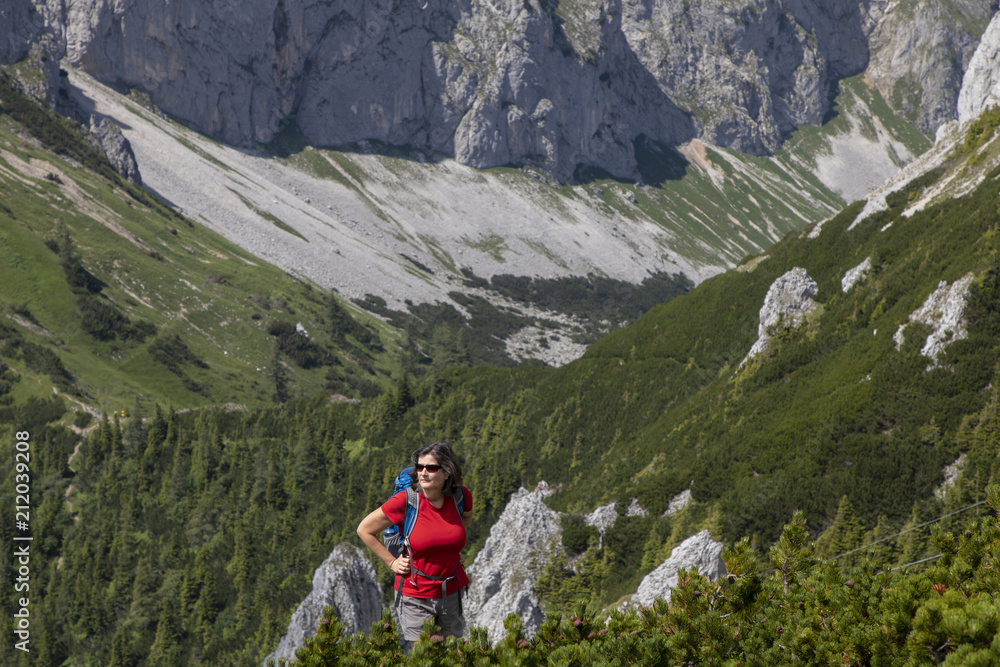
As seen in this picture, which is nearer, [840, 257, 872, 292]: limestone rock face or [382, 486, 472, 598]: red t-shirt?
[382, 486, 472, 598]: red t-shirt

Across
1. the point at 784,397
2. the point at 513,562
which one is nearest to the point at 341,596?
the point at 513,562

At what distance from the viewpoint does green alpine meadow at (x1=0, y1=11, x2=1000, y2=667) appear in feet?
36.5

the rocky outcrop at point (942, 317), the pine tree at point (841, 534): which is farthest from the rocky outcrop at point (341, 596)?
the rocky outcrop at point (942, 317)

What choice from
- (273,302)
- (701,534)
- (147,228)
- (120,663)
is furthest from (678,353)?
(147,228)

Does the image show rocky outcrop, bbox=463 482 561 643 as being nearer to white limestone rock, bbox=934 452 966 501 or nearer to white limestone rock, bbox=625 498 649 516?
white limestone rock, bbox=625 498 649 516

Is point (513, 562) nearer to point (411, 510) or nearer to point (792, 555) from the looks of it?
point (792, 555)

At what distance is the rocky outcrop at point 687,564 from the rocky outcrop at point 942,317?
14.6 metres

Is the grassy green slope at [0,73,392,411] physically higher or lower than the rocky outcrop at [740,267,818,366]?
lower

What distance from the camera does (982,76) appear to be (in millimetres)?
63594

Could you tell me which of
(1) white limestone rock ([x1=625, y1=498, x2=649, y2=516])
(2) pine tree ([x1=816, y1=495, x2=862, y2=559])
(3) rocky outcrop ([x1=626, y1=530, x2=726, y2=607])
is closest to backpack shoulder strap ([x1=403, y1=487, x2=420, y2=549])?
(3) rocky outcrop ([x1=626, y1=530, x2=726, y2=607])

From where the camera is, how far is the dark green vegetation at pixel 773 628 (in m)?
8.56

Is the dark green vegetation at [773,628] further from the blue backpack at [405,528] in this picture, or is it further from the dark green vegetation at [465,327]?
the dark green vegetation at [465,327]
